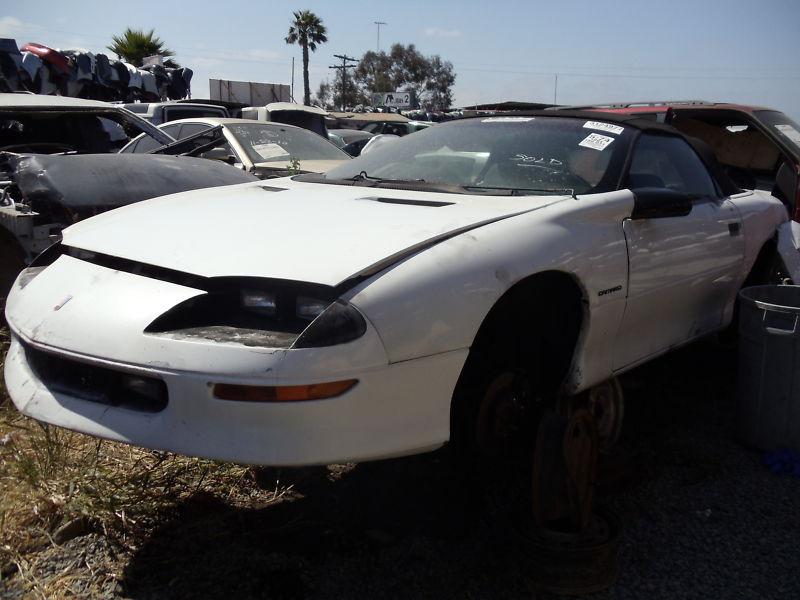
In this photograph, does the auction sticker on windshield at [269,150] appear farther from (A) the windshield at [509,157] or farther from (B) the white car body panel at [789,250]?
(B) the white car body panel at [789,250]

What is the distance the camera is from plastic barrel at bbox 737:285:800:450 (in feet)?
10.7

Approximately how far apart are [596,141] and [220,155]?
13.5 feet

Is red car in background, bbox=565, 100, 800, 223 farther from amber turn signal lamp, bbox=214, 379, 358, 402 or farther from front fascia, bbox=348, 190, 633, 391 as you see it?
amber turn signal lamp, bbox=214, 379, 358, 402

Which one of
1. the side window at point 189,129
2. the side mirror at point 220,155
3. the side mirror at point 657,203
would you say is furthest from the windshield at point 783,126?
the side window at point 189,129

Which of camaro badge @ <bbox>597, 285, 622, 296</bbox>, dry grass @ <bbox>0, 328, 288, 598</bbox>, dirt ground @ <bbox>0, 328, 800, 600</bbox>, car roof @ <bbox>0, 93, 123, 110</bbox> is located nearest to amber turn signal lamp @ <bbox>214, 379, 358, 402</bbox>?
dirt ground @ <bbox>0, 328, 800, 600</bbox>

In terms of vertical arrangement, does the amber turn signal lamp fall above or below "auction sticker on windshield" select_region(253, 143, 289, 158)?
below

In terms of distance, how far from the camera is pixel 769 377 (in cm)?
333

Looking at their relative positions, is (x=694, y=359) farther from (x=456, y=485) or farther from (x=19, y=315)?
(x=19, y=315)

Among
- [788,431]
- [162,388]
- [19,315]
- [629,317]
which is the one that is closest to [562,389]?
[629,317]

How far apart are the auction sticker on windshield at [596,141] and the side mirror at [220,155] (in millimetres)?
3972

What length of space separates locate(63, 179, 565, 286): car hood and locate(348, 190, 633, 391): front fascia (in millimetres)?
79

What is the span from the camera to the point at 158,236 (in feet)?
8.34

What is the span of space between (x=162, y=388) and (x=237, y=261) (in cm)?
43

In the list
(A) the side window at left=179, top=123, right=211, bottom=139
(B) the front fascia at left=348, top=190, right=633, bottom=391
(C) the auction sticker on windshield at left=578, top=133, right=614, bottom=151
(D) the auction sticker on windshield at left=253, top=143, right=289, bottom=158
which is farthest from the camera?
(A) the side window at left=179, top=123, right=211, bottom=139
